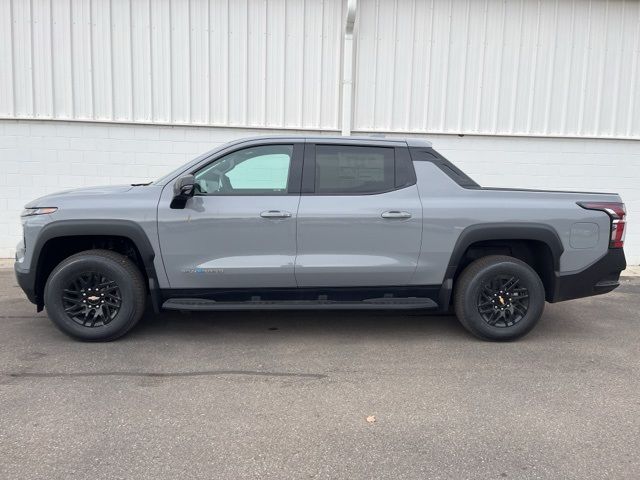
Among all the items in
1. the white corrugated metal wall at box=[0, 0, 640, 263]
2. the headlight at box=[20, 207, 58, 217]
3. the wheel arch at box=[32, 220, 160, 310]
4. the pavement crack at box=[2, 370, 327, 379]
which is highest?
the white corrugated metal wall at box=[0, 0, 640, 263]

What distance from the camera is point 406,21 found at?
889 cm

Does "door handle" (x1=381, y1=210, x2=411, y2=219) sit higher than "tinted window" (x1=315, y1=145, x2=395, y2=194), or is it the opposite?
"tinted window" (x1=315, y1=145, x2=395, y2=194)

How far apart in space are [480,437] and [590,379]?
1.47 metres

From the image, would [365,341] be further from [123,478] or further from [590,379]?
[123,478]

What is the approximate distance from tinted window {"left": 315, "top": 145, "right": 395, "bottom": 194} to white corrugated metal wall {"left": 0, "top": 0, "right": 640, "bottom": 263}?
13.5 feet

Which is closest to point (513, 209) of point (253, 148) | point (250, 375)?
point (253, 148)

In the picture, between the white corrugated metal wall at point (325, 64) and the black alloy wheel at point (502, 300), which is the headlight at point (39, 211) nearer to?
the black alloy wheel at point (502, 300)

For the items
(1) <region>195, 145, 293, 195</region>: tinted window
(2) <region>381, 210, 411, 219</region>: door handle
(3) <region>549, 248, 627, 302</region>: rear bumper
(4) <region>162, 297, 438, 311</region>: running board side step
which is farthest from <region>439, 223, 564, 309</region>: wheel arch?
(1) <region>195, 145, 293, 195</region>: tinted window

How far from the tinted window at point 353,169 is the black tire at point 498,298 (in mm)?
1125

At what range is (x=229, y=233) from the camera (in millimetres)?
4684

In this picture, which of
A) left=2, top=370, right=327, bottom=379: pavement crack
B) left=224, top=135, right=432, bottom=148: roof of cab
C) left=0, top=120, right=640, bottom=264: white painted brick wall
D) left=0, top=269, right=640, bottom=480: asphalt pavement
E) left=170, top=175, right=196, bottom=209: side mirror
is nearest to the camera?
left=0, top=269, right=640, bottom=480: asphalt pavement

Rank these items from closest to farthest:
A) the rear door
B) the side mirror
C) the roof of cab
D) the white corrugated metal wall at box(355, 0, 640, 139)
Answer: the side mirror
the rear door
the roof of cab
the white corrugated metal wall at box(355, 0, 640, 139)

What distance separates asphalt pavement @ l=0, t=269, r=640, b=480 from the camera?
3010 millimetres

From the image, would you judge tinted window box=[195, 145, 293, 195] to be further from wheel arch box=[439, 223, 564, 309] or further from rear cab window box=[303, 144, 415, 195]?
wheel arch box=[439, 223, 564, 309]
